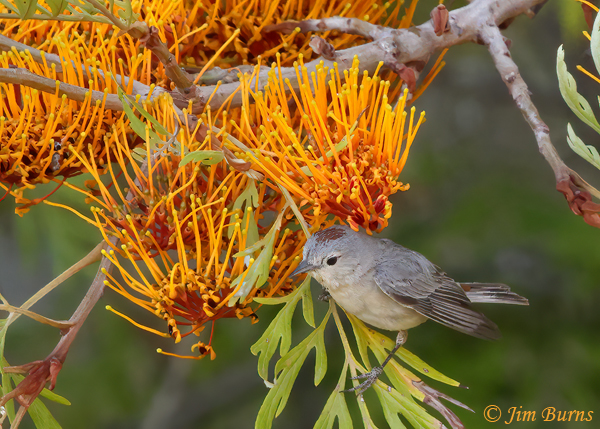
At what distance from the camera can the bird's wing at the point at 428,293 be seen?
44cm

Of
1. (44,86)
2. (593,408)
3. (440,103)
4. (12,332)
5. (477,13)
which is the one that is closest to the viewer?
(44,86)

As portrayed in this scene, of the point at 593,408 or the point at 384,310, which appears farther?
the point at 593,408

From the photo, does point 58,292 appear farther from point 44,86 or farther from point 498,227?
point 498,227

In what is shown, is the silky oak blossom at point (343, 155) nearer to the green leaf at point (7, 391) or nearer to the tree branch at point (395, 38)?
the tree branch at point (395, 38)

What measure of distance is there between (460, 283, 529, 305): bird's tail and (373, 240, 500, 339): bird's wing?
32 mm

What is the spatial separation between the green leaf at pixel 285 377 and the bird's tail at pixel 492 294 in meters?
0.16

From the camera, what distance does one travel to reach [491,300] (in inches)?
18.8

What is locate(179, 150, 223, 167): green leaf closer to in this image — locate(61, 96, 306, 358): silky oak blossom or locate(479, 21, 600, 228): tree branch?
locate(61, 96, 306, 358): silky oak blossom

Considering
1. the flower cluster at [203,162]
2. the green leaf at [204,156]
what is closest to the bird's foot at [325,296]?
the flower cluster at [203,162]

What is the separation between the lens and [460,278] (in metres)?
0.83

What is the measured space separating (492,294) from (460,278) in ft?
1.18

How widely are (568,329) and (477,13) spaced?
0.47 m

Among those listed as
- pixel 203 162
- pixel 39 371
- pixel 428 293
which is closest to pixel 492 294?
pixel 428 293

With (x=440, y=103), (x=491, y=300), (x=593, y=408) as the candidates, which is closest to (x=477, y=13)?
(x=491, y=300)
